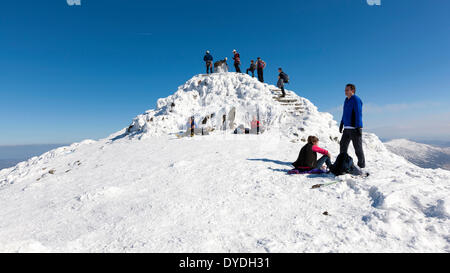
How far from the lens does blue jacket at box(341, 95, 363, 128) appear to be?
669cm

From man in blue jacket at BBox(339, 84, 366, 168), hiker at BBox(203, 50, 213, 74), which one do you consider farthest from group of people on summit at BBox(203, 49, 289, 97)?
man in blue jacket at BBox(339, 84, 366, 168)

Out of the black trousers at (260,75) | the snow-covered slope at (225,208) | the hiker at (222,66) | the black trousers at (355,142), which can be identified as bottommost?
the snow-covered slope at (225,208)

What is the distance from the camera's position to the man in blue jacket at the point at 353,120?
6719 mm

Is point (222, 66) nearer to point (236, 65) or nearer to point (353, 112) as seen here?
point (236, 65)

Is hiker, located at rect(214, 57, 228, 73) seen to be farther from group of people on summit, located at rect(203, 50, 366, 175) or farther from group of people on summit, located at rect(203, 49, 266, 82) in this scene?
group of people on summit, located at rect(203, 50, 366, 175)

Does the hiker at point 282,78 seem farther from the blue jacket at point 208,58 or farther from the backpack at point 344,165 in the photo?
the backpack at point 344,165

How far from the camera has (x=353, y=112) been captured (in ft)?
22.4

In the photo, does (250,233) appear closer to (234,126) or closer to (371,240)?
(371,240)

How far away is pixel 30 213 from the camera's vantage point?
6.03m

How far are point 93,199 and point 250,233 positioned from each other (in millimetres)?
4988

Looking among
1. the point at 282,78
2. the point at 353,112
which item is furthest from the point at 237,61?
the point at 353,112

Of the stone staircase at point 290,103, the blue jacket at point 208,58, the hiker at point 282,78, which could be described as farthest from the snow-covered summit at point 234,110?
the blue jacket at point 208,58

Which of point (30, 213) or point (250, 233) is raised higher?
point (250, 233)
